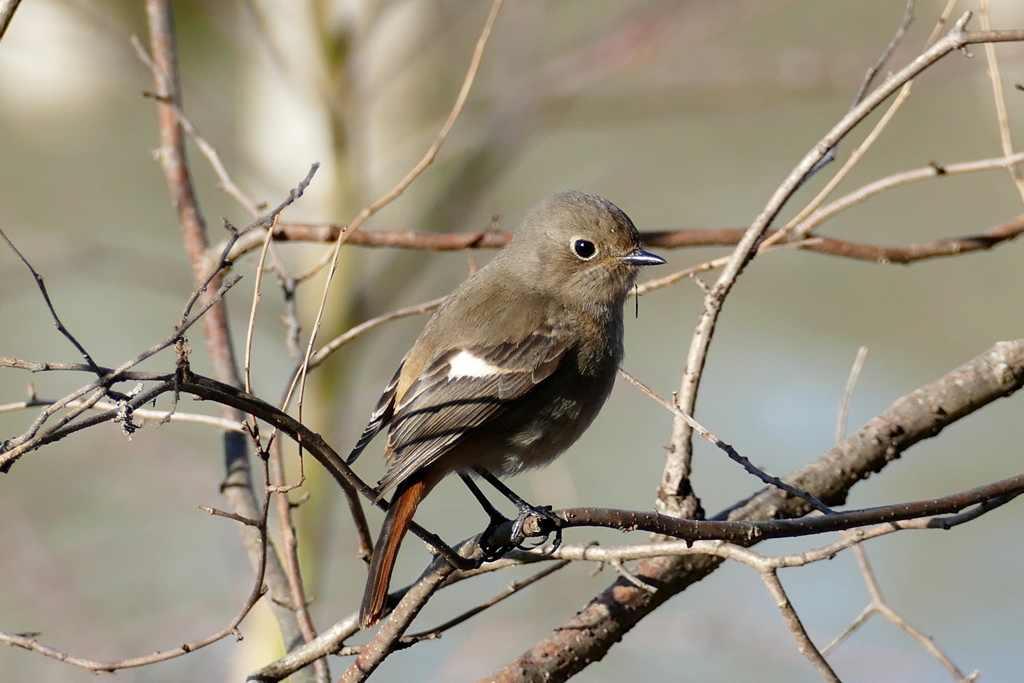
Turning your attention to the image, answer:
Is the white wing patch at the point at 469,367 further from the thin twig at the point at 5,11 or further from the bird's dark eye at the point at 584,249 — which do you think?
the thin twig at the point at 5,11

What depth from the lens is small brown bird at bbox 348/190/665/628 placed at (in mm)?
2521

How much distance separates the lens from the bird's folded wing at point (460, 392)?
8.09ft

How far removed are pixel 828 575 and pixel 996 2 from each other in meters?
3.33

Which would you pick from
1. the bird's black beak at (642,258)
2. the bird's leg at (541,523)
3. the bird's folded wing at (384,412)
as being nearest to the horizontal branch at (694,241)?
the bird's black beak at (642,258)

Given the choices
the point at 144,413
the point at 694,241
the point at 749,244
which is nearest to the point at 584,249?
the point at 694,241

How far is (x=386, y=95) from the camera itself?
471 centimetres

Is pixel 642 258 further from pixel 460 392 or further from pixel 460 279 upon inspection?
pixel 460 279

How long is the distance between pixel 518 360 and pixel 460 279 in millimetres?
2136

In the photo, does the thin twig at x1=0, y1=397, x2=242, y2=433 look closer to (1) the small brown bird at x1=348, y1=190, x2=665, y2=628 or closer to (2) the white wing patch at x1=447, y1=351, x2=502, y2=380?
(1) the small brown bird at x1=348, y1=190, x2=665, y2=628

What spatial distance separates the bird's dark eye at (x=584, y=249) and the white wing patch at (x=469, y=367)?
59 cm

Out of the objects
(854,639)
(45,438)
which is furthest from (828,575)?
(45,438)

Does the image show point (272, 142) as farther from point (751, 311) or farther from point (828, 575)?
point (751, 311)

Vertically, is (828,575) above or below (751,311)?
below

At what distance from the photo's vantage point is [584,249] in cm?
315
